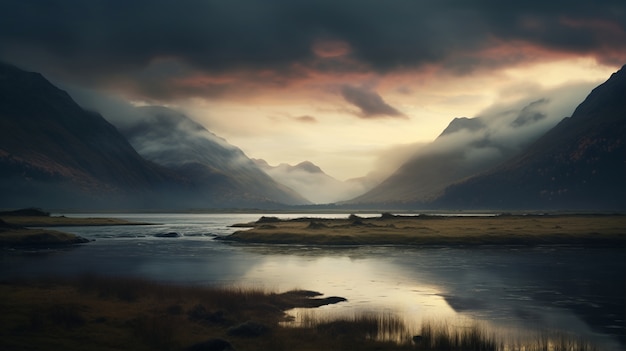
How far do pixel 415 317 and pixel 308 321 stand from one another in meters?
9.56

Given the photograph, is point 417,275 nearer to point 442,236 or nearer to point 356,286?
point 356,286

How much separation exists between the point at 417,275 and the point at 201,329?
41.7 metres

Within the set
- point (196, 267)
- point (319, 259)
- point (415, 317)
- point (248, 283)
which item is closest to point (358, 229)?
point (319, 259)

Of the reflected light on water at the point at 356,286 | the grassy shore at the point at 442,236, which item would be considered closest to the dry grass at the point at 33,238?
the grassy shore at the point at 442,236

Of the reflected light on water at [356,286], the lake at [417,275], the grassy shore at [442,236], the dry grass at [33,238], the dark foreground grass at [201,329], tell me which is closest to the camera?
the dark foreground grass at [201,329]

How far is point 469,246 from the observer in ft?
409

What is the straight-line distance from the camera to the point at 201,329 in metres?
39.2

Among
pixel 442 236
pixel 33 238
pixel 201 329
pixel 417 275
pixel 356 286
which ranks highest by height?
pixel 442 236

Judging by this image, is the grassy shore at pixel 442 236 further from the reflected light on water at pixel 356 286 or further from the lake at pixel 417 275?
the reflected light on water at pixel 356 286

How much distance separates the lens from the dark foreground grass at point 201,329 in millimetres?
34750

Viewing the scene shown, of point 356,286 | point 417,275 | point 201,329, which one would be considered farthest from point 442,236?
point 201,329

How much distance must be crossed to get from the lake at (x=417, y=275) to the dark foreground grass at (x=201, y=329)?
3.72m

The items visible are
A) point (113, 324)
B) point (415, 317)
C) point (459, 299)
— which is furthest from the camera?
point (459, 299)

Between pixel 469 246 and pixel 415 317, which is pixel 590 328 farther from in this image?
pixel 469 246
